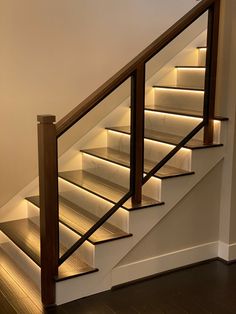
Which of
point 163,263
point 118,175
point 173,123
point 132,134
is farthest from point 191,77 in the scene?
point 163,263

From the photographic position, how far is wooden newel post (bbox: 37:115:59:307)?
289cm

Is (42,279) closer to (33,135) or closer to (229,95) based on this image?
(33,135)

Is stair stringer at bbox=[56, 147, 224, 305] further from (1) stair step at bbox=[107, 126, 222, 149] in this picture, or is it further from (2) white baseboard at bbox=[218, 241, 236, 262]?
(2) white baseboard at bbox=[218, 241, 236, 262]

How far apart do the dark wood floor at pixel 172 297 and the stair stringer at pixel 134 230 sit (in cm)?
8

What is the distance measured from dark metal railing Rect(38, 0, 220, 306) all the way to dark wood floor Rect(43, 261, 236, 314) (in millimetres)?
337

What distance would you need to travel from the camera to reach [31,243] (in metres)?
3.57

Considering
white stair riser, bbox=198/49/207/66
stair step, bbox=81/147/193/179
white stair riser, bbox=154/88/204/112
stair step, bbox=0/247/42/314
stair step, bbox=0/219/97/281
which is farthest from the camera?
white stair riser, bbox=198/49/207/66

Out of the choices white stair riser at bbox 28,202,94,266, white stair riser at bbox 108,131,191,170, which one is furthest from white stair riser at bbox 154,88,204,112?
white stair riser at bbox 28,202,94,266

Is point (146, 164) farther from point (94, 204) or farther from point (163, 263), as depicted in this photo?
point (163, 263)

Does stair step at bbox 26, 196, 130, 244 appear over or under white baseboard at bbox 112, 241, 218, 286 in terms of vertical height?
over

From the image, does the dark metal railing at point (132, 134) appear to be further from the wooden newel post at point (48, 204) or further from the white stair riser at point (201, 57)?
the white stair riser at point (201, 57)

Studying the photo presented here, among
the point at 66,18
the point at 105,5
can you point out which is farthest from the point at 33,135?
the point at 105,5

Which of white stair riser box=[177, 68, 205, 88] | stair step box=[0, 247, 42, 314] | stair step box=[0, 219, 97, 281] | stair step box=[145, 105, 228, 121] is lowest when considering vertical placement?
stair step box=[0, 247, 42, 314]

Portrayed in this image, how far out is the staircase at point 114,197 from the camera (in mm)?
3152
